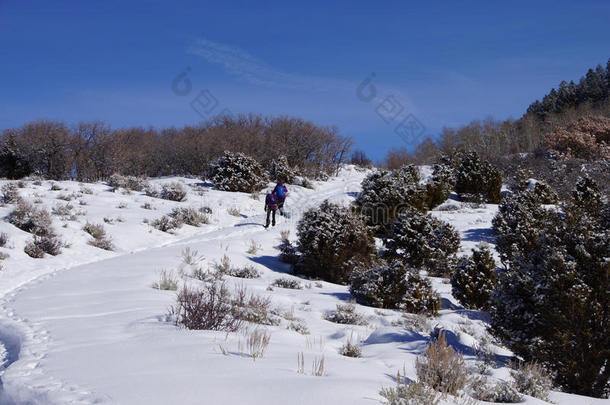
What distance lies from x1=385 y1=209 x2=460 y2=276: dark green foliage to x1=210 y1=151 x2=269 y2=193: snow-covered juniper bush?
13.3 metres

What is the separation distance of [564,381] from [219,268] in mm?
6978

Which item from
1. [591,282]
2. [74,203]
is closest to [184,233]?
[74,203]

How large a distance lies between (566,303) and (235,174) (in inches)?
808

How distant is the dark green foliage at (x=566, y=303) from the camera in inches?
199

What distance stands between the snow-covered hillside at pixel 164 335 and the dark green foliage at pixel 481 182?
13281mm

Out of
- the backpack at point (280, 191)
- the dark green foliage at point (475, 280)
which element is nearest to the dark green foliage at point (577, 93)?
the backpack at point (280, 191)

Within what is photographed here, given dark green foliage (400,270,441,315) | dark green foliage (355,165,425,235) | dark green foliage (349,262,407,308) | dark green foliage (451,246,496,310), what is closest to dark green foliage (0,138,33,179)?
dark green foliage (355,165,425,235)

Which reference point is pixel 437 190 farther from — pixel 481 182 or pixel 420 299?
pixel 420 299

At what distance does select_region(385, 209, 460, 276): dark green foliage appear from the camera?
12391 millimetres

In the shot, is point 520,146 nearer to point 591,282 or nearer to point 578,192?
point 578,192

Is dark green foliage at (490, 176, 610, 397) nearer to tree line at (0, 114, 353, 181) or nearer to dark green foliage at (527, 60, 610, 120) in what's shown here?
tree line at (0, 114, 353, 181)

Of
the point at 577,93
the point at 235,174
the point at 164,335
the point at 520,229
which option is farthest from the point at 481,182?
the point at 577,93

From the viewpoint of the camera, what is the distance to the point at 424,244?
12305 millimetres

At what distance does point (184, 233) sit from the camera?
1488cm
